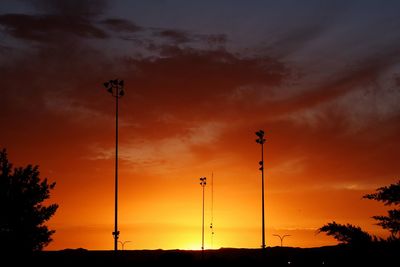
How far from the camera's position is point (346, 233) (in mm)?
5113

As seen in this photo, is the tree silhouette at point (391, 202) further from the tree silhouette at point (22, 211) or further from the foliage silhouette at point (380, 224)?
the tree silhouette at point (22, 211)

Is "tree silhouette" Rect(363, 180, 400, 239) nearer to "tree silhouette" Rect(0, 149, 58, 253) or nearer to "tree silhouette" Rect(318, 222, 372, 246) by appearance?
"tree silhouette" Rect(318, 222, 372, 246)

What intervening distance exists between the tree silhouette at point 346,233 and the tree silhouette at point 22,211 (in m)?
39.0

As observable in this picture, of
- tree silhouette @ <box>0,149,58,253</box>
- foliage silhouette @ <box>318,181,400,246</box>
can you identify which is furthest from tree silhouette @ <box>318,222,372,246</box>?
tree silhouette @ <box>0,149,58,253</box>

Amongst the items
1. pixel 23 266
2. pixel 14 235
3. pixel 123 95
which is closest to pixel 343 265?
pixel 23 266

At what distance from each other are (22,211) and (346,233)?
41.5 meters

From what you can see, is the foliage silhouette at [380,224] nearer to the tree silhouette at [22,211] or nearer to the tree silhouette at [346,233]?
the tree silhouette at [346,233]

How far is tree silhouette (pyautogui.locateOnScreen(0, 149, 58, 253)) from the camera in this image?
138ft

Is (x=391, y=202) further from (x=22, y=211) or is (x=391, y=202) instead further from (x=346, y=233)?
(x=22, y=211)

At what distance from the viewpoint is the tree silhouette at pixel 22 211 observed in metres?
42.1

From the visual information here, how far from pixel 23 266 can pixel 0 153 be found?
37.5ft

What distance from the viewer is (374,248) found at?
16.0 ft

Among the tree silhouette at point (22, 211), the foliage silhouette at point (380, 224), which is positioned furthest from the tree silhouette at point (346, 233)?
the tree silhouette at point (22, 211)

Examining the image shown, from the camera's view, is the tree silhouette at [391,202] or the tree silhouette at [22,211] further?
the tree silhouette at [22,211]
